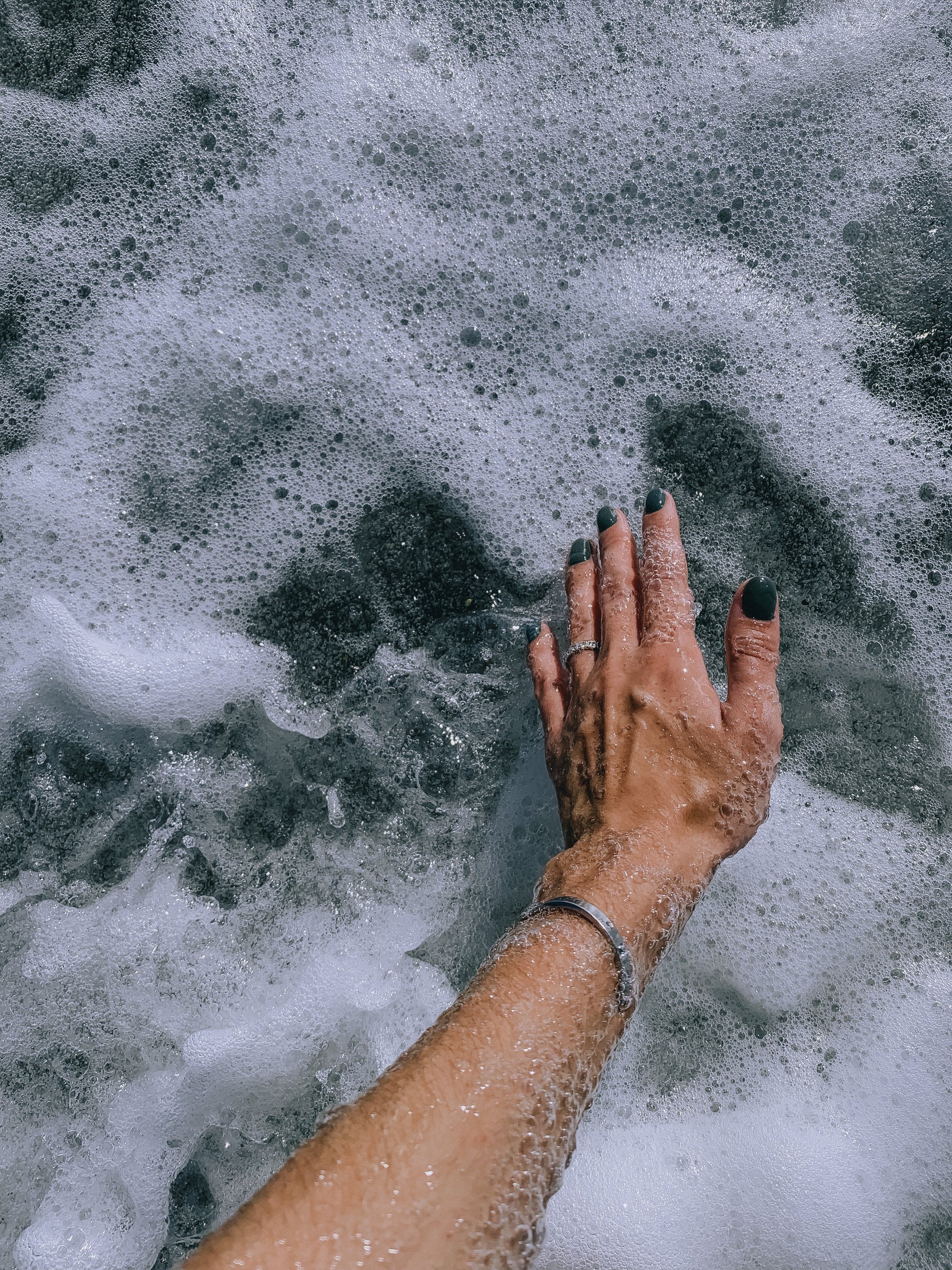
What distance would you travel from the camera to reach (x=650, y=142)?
135 centimetres

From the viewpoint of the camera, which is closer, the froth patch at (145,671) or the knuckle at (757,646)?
the knuckle at (757,646)

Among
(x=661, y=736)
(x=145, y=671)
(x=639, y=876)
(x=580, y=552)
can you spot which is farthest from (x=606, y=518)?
(x=145, y=671)

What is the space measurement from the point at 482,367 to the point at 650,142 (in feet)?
1.53

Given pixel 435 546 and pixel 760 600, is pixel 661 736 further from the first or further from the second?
pixel 435 546

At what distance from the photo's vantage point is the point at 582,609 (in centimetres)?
119

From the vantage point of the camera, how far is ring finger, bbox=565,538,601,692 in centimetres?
118

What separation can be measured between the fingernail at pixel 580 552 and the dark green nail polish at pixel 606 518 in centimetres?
3

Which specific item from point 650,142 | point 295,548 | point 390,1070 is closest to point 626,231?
point 650,142

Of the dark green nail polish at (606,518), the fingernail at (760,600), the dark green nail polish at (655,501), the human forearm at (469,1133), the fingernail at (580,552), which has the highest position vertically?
the dark green nail polish at (655,501)

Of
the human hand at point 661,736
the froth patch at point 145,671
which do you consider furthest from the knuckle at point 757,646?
the froth patch at point 145,671

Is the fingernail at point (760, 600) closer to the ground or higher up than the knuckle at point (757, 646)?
higher up

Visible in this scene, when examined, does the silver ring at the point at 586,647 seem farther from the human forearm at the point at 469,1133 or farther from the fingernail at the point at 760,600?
the human forearm at the point at 469,1133

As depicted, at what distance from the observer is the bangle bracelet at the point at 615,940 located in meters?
0.96

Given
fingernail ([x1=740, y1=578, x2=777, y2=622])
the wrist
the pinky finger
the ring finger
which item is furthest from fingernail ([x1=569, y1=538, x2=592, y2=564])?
the wrist
